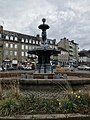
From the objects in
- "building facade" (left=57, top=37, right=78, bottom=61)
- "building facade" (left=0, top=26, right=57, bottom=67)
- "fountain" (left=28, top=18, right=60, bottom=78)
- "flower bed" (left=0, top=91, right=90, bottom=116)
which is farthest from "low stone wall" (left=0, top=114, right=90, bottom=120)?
"building facade" (left=57, top=37, right=78, bottom=61)

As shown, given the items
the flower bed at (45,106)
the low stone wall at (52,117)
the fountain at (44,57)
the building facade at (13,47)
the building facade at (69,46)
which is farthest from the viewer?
the building facade at (69,46)

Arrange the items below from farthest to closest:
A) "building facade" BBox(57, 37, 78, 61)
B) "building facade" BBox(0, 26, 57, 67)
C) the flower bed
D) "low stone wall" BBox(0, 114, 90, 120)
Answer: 1. "building facade" BBox(57, 37, 78, 61)
2. "building facade" BBox(0, 26, 57, 67)
3. the flower bed
4. "low stone wall" BBox(0, 114, 90, 120)

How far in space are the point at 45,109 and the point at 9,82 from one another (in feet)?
9.97

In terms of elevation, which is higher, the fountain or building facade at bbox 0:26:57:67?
building facade at bbox 0:26:57:67

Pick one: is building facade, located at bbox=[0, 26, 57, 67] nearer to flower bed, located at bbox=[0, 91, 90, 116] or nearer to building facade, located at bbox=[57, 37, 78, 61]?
building facade, located at bbox=[57, 37, 78, 61]

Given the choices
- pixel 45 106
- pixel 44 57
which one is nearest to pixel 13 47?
pixel 44 57

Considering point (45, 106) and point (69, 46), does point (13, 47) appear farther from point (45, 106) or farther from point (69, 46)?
point (45, 106)

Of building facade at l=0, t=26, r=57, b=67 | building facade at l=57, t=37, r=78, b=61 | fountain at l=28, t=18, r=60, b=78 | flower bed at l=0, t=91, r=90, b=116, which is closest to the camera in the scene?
flower bed at l=0, t=91, r=90, b=116

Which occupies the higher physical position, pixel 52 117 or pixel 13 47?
pixel 13 47

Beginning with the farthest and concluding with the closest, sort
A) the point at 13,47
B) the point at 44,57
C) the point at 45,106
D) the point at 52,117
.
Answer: the point at 13,47 → the point at 44,57 → the point at 45,106 → the point at 52,117

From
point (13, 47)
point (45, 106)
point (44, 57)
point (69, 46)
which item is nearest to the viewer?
point (45, 106)

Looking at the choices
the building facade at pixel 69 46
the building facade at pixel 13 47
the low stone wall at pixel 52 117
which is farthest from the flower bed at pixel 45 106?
the building facade at pixel 69 46

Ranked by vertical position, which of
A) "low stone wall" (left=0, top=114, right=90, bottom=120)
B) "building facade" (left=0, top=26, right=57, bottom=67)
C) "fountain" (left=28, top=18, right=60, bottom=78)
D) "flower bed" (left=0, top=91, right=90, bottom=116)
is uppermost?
"building facade" (left=0, top=26, right=57, bottom=67)

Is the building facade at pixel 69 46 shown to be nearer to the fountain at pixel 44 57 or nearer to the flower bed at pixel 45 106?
the fountain at pixel 44 57
